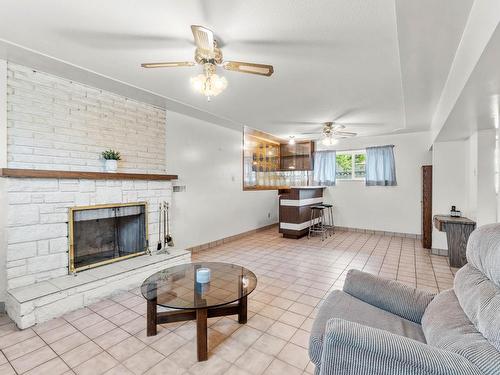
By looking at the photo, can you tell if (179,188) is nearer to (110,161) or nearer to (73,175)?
(110,161)

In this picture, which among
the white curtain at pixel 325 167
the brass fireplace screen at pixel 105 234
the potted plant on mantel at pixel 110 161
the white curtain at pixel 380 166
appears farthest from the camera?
the white curtain at pixel 325 167

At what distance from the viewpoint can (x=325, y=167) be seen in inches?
261

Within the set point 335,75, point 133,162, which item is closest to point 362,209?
point 335,75

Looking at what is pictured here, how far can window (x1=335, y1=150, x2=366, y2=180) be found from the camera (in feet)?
20.6

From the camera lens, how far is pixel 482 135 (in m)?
3.57

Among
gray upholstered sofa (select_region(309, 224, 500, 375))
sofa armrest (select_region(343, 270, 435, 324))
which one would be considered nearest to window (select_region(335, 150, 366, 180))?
sofa armrest (select_region(343, 270, 435, 324))

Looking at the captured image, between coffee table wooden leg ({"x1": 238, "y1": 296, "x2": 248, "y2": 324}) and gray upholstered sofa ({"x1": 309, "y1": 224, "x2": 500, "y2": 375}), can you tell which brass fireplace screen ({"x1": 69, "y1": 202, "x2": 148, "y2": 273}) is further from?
gray upholstered sofa ({"x1": 309, "y1": 224, "x2": 500, "y2": 375})

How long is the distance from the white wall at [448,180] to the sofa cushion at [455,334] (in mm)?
3724

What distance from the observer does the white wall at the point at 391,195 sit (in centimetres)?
554

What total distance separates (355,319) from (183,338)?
4.55 feet

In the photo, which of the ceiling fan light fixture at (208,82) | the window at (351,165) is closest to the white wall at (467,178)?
the window at (351,165)

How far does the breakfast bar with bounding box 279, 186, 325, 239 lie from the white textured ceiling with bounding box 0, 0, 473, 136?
2625mm

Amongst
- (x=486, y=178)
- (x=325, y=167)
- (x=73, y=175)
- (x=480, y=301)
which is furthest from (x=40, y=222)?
(x=325, y=167)

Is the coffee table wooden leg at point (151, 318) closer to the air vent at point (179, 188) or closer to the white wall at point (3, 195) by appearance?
the white wall at point (3, 195)
